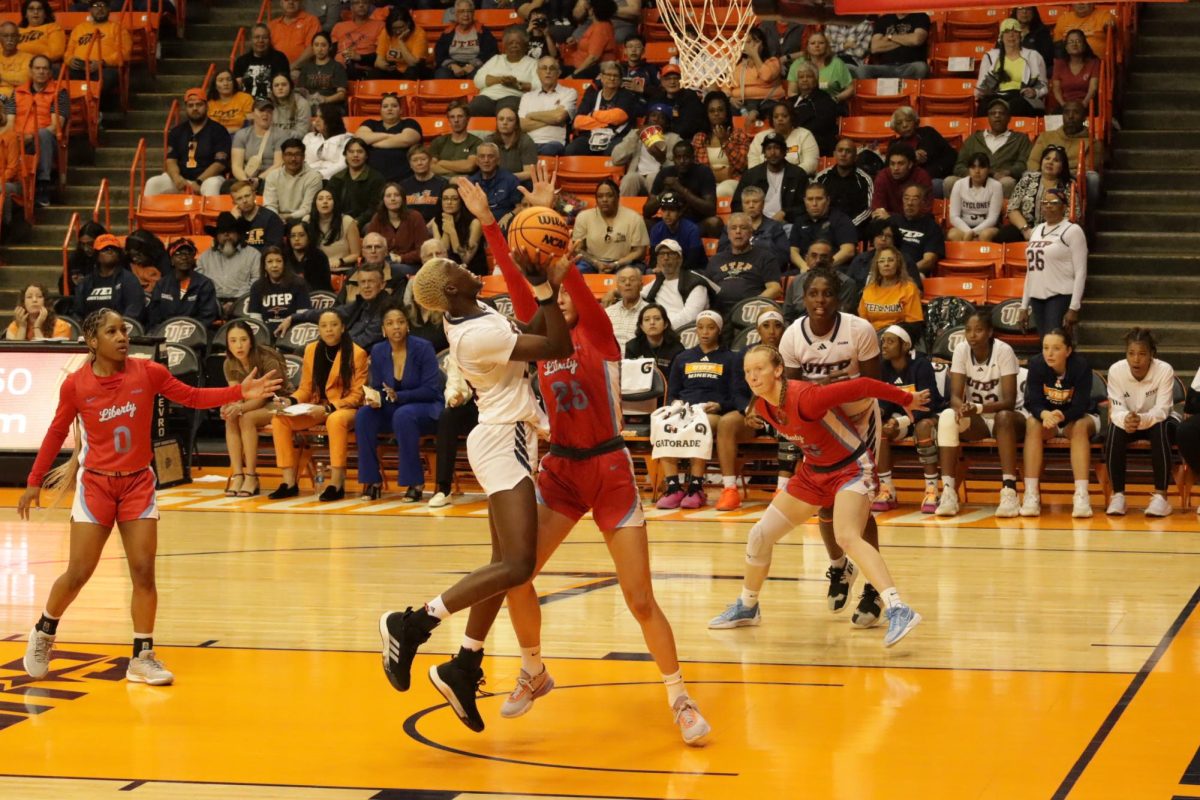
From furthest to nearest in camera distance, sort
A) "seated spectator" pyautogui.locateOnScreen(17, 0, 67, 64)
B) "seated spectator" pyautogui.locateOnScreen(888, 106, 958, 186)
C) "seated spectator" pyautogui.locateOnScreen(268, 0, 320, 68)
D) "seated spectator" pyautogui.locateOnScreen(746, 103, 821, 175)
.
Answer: "seated spectator" pyautogui.locateOnScreen(17, 0, 67, 64)
"seated spectator" pyautogui.locateOnScreen(268, 0, 320, 68)
"seated spectator" pyautogui.locateOnScreen(746, 103, 821, 175)
"seated spectator" pyautogui.locateOnScreen(888, 106, 958, 186)

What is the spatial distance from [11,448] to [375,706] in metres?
8.99

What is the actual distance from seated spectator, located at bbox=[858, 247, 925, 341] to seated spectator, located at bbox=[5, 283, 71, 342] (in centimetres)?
740

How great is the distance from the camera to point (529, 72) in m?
18.4

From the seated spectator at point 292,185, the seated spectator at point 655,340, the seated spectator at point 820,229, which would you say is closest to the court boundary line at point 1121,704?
the seated spectator at point 655,340

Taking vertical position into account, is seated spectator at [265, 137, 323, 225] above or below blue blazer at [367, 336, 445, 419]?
above

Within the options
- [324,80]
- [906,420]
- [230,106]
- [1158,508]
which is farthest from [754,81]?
[1158,508]

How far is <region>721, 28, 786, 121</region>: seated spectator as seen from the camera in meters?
17.3

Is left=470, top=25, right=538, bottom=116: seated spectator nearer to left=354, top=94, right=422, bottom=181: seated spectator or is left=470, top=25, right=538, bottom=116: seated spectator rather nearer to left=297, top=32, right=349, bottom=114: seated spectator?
left=354, top=94, right=422, bottom=181: seated spectator

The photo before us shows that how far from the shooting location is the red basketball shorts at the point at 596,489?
6254mm

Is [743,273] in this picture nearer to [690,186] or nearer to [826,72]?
[690,186]

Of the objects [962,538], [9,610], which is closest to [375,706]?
[9,610]

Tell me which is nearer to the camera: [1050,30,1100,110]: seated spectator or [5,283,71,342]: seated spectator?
[5,283,71,342]: seated spectator

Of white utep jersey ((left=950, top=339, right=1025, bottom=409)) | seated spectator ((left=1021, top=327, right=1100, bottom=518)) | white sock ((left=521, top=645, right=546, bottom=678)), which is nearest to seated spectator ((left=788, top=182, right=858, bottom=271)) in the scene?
white utep jersey ((left=950, top=339, right=1025, bottom=409))

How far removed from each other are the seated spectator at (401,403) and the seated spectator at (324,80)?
6.10m
